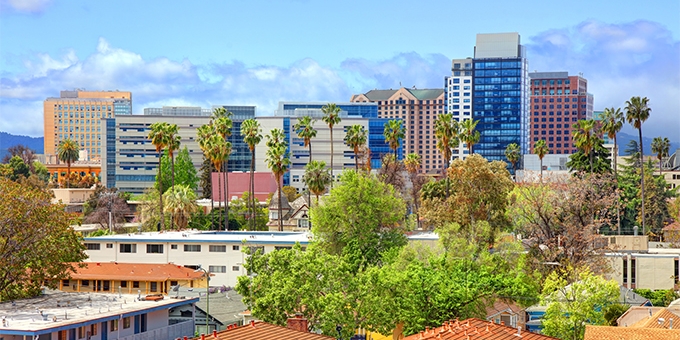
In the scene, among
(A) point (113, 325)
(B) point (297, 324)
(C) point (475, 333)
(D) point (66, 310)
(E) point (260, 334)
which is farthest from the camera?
(B) point (297, 324)

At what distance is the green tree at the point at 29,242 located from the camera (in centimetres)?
5978

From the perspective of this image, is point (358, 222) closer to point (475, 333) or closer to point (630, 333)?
point (630, 333)

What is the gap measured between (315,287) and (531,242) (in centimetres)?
2556

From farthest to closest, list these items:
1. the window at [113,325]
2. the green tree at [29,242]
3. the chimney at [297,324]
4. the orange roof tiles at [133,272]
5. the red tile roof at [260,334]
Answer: the orange roof tiles at [133,272]
the green tree at [29,242]
the chimney at [297,324]
the window at [113,325]
the red tile roof at [260,334]

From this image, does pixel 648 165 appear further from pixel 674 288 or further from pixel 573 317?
pixel 573 317

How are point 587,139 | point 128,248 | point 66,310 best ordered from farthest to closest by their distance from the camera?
1. point 587,139
2. point 128,248
3. point 66,310

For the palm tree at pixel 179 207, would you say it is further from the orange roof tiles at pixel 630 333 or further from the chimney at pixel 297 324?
the orange roof tiles at pixel 630 333

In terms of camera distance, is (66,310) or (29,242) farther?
(29,242)

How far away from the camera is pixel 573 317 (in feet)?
192

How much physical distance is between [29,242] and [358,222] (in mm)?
27075

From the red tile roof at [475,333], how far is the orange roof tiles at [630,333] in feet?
9.50

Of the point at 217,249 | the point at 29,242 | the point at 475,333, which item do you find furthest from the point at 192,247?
the point at 475,333

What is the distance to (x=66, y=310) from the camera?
176 feet

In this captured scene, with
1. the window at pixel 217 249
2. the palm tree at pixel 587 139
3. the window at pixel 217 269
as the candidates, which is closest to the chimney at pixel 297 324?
the window at pixel 217 269
